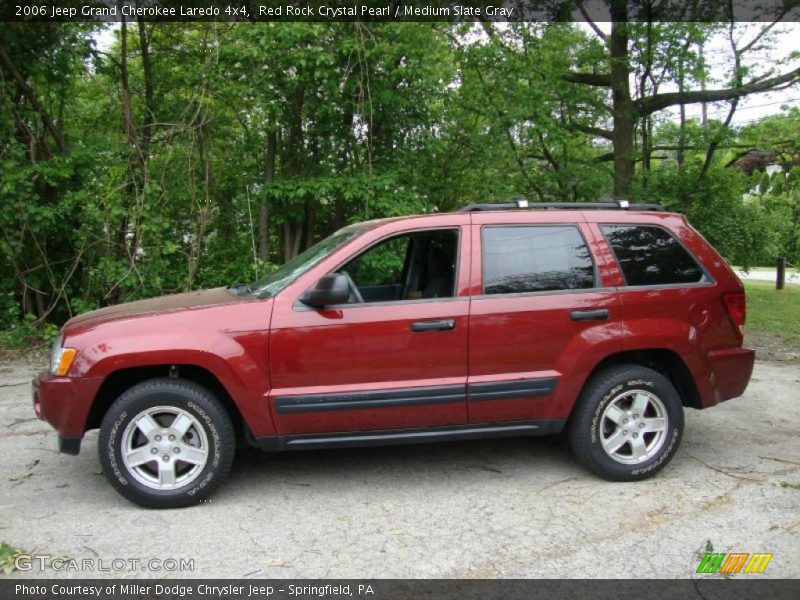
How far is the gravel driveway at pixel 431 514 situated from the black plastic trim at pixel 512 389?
62 cm

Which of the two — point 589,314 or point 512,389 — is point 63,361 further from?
point 589,314

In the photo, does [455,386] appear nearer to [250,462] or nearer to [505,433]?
[505,433]

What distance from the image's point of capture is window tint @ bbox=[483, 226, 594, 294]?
410 cm

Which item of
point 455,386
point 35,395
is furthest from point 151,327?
point 455,386

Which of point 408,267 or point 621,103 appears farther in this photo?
point 621,103

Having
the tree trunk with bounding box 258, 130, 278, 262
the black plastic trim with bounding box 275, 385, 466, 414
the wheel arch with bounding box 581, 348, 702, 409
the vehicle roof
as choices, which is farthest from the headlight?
the tree trunk with bounding box 258, 130, 278, 262

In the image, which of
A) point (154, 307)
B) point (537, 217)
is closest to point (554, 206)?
point (537, 217)

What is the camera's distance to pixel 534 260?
4.17 m

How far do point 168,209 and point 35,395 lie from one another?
17.8 feet

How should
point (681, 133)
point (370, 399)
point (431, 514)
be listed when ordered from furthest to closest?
point (681, 133) < point (370, 399) < point (431, 514)

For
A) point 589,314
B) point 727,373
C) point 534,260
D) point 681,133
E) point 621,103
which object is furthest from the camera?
point 621,103

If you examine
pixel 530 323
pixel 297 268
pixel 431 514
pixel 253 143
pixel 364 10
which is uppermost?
pixel 364 10

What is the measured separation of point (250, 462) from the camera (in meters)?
4.55

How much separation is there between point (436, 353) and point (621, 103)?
989 cm
